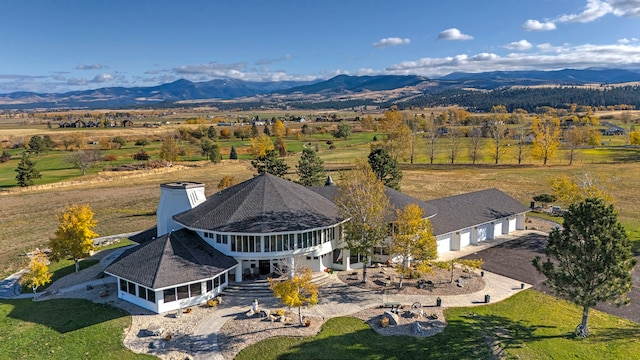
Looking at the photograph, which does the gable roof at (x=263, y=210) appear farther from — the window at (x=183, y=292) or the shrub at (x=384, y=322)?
the shrub at (x=384, y=322)

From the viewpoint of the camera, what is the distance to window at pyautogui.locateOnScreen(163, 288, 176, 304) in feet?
104

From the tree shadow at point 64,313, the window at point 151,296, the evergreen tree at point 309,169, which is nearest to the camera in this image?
the tree shadow at point 64,313

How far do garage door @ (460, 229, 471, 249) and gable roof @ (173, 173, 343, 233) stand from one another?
1651 centimetres

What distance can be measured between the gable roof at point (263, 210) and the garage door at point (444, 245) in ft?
43.7

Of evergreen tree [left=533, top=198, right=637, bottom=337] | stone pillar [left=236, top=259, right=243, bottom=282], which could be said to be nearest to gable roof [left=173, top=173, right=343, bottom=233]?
stone pillar [left=236, top=259, right=243, bottom=282]

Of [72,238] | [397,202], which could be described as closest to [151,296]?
[72,238]

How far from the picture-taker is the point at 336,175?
293 feet

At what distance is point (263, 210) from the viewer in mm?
37438

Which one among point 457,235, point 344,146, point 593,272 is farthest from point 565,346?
point 344,146

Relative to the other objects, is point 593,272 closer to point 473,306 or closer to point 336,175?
point 473,306

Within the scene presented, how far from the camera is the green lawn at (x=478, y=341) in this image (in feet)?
85.8

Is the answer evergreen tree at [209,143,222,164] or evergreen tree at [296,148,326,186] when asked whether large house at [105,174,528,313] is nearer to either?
evergreen tree at [296,148,326,186]

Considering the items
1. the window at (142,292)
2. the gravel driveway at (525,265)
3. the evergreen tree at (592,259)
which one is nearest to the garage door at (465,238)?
the gravel driveway at (525,265)

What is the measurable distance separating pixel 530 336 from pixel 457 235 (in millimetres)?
18615
